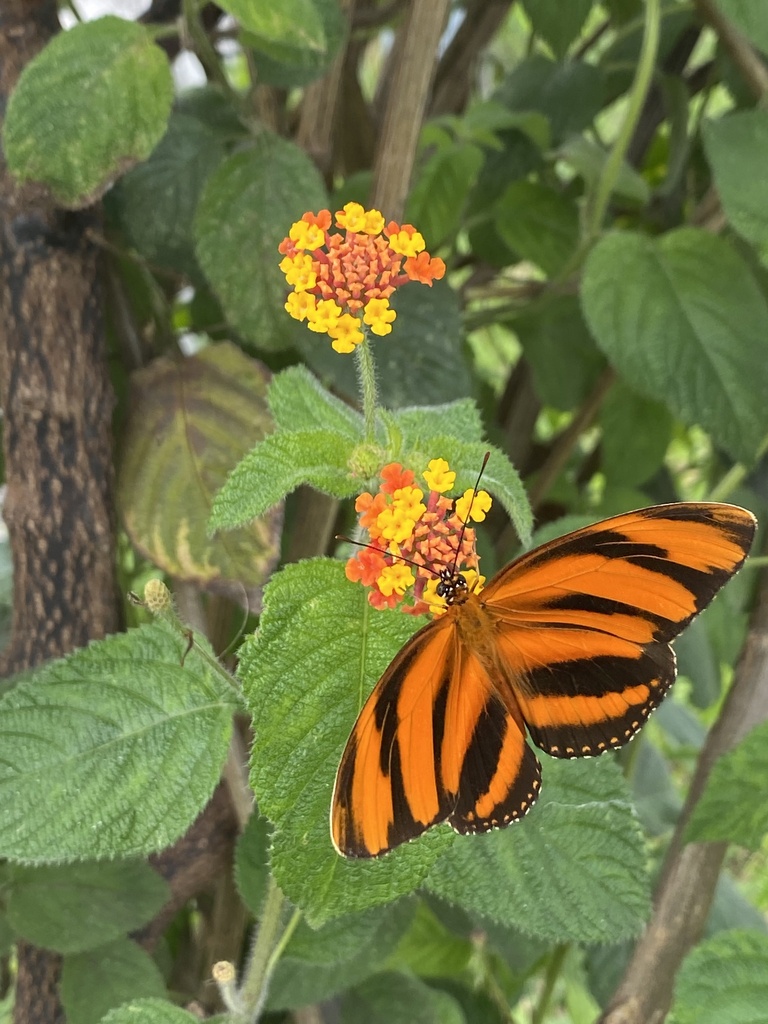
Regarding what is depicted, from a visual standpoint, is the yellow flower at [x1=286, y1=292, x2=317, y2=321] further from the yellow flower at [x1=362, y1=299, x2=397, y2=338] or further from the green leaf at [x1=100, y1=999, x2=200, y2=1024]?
the green leaf at [x1=100, y1=999, x2=200, y2=1024]

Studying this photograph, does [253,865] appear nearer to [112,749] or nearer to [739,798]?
[112,749]

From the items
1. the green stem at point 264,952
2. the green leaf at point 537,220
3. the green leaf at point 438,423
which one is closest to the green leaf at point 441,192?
the green leaf at point 537,220

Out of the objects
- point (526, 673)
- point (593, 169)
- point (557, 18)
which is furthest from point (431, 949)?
point (557, 18)

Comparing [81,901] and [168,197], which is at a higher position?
[168,197]

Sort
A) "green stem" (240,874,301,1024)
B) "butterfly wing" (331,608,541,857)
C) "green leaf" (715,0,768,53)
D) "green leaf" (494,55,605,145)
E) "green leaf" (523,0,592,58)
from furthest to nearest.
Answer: "green leaf" (494,55,605,145)
"green leaf" (523,0,592,58)
"green leaf" (715,0,768,53)
"green stem" (240,874,301,1024)
"butterfly wing" (331,608,541,857)

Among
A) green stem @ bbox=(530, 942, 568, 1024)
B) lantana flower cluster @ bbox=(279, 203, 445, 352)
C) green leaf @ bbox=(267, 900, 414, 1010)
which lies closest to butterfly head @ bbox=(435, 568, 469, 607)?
lantana flower cluster @ bbox=(279, 203, 445, 352)

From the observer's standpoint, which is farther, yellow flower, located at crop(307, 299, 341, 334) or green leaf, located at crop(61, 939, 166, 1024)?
green leaf, located at crop(61, 939, 166, 1024)

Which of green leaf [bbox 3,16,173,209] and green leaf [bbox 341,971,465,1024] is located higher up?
green leaf [bbox 3,16,173,209]
